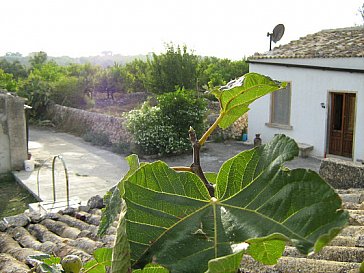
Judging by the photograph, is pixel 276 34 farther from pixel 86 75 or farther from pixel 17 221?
pixel 86 75

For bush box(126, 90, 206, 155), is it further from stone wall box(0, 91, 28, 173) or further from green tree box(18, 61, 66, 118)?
green tree box(18, 61, 66, 118)

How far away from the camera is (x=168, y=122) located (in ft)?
51.8

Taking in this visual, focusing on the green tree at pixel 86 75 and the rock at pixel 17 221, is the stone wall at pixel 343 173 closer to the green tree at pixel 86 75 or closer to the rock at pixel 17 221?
the rock at pixel 17 221

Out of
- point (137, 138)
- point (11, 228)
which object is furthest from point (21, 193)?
point (11, 228)

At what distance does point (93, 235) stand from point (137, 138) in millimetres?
10980

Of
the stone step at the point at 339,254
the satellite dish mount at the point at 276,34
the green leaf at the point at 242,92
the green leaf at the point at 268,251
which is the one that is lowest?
the stone step at the point at 339,254

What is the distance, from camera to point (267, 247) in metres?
0.76

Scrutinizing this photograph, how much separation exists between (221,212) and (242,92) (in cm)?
29

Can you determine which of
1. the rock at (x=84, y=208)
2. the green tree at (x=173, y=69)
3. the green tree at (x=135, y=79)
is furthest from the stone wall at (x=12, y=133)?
the green tree at (x=135, y=79)

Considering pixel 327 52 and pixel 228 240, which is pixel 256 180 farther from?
pixel 327 52

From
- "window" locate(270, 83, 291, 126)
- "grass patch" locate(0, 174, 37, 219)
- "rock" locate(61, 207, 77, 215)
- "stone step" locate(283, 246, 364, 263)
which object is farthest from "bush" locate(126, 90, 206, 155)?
"stone step" locate(283, 246, 364, 263)

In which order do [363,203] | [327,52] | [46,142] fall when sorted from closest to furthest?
1. [363,203]
2. [327,52]
3. [46,142]

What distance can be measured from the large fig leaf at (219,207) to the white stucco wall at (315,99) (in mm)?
12581

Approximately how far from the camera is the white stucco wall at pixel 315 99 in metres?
12.4
